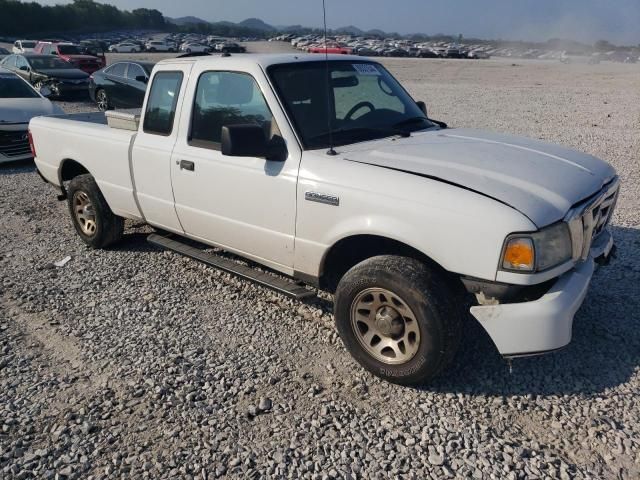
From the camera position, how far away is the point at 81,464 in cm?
277

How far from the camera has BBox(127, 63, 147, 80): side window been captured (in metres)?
15.2

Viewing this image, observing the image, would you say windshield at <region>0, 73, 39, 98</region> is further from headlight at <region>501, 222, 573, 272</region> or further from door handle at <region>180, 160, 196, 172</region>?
headlight at <region>501, 222, 573, 272</region>

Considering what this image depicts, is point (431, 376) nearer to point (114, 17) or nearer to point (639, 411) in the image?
point (639, 411)

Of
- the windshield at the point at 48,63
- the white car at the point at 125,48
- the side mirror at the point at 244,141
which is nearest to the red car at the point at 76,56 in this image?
the windshield at the point at 48,63

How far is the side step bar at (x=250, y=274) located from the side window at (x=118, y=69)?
12433mm

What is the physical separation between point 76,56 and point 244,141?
72.4ft

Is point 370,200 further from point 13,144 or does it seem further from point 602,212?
point 13,144

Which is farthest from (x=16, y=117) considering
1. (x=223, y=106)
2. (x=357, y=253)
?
(x=357, y=253)

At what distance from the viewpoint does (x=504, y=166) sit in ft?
11.0

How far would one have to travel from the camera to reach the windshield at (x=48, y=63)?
57.8 ft

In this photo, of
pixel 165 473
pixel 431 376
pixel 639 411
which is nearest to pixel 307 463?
pixel 165 473

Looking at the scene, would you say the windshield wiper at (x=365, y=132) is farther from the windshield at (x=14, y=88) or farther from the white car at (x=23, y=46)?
the white car at (x=23, y=46)

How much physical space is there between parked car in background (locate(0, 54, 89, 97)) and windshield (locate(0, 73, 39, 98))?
700 centimetres

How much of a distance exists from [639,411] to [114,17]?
128 m
